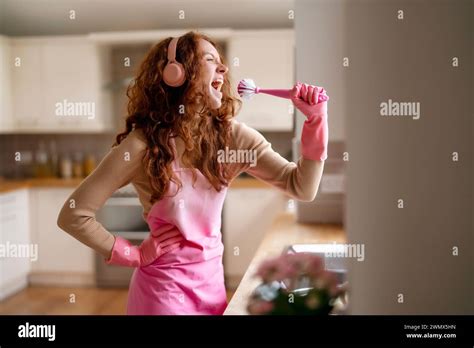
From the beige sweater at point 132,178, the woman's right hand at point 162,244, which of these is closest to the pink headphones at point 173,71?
the beige sweater at point 132,178

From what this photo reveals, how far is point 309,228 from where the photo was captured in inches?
46.9

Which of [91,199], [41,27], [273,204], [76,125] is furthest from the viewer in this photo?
[76,125]

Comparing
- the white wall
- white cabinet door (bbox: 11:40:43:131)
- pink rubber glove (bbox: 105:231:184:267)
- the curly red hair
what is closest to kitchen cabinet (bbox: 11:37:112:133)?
white cabinet door (bbox: 11:40:43:131)

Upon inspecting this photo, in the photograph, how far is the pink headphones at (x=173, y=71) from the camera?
0.92 meters

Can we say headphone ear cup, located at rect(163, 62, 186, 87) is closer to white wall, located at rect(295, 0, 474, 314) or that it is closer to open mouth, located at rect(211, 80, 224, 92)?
open mouth, located at rect(211, 80, 224, 92)

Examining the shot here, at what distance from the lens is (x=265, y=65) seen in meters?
1.43

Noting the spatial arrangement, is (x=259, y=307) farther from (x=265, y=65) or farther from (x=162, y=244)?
(x=265, y=65)

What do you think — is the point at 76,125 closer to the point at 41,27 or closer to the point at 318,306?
the point at 41,27

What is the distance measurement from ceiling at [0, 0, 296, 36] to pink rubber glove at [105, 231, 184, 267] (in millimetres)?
430

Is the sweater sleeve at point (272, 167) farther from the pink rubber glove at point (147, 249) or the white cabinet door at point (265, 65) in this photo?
the white cabinet door at point (265, 65)

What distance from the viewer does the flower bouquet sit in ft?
3.29

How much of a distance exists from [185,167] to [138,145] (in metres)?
0.09

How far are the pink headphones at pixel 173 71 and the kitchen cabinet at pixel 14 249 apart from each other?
19.8 inches
